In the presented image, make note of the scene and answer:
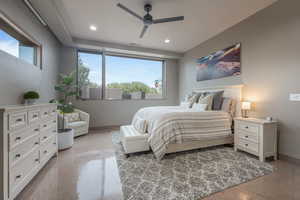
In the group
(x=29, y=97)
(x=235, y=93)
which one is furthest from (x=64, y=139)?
(x=235, y=93)

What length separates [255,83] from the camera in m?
2.95

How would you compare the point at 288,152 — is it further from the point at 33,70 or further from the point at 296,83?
the point at 33,70

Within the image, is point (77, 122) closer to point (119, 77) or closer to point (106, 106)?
point (106, 106)

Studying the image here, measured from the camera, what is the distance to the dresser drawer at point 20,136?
1350 mm

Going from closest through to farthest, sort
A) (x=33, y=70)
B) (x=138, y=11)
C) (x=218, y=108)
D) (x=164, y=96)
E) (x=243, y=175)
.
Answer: (x=243, y=175) < (x=33, y=70) < (x=138, y=11) < (x=218, y=108) < (x=164, y=96)

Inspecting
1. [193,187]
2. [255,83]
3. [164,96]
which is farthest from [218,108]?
[164,96]

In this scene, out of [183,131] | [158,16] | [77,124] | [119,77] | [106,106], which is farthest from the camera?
[119,77]

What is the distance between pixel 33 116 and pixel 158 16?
3.08 m

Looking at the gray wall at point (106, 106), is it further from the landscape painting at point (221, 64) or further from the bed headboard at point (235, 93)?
the bed headboard at point (235, 93)

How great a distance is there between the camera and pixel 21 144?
1.51 m

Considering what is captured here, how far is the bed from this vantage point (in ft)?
8.02

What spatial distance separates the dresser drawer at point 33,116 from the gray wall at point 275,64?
4123 millimetres

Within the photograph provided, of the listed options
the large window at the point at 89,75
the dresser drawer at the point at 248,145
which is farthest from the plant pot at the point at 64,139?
the dresser drawer at the point at 248,145

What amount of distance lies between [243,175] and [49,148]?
10.3ft
